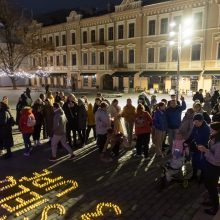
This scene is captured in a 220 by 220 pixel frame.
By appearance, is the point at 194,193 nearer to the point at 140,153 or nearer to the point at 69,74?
the point at 140,153

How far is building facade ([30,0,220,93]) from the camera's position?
29.5 m

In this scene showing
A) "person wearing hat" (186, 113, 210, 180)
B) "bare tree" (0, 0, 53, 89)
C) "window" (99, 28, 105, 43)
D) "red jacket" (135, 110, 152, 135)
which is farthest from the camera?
"window" (99, 28, 105, 43)

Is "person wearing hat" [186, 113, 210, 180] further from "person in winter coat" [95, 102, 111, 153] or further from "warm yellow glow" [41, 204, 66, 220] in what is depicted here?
"warm yellow glow" [41, 204, 66, 220]

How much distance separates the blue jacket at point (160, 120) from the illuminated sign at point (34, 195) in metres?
3.13

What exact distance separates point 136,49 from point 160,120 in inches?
1139

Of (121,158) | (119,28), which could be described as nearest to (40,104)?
(121,158)

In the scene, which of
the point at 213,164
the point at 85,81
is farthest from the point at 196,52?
the point at 213,164

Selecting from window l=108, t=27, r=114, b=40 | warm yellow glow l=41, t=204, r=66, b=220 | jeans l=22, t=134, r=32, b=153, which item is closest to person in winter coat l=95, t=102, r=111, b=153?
jeans l=22, t=134, r=32, b=153

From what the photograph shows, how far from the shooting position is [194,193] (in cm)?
607

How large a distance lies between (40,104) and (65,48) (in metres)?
36.7

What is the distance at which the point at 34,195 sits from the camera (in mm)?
6121

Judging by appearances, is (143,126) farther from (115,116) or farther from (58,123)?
(58,123)

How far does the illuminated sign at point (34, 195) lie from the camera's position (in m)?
5.42

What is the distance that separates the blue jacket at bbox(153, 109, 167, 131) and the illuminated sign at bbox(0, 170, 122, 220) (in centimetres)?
313
